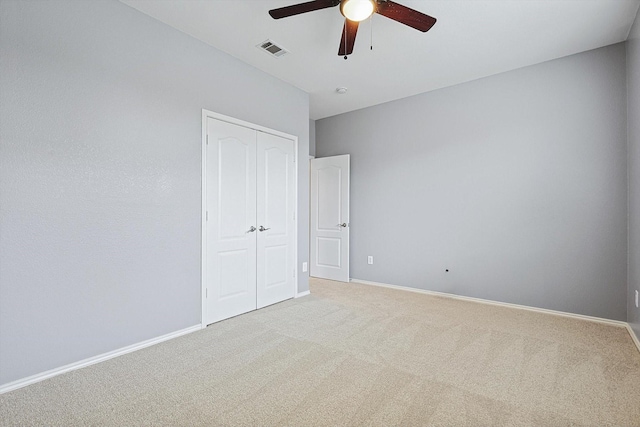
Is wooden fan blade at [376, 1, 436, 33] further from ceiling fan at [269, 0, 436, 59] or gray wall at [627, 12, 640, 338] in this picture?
gray wall at [627, 12, 640, 338]

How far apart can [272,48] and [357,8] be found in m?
1.35

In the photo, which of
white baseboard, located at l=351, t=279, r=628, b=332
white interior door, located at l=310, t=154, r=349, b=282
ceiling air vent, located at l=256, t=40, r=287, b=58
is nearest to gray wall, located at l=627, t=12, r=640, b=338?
white baseboard, located at l=351, t=279, r=628, b=332

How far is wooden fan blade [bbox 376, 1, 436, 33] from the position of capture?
6.67 feet

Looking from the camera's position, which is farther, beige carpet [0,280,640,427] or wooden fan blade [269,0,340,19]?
wooden fan blade [269,0,340,19]

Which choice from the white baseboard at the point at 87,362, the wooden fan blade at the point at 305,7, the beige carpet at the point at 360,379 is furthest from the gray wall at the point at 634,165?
the white baseboard at the point at 87,362

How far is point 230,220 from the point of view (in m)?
3.29

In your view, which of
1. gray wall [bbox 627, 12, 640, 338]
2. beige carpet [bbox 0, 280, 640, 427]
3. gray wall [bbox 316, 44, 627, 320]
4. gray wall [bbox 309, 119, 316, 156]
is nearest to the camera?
beige carpet [bbox 0, 280, 640, 427]

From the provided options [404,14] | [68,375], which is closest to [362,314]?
[68,375]

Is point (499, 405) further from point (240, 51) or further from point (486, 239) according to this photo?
point (240, 51)

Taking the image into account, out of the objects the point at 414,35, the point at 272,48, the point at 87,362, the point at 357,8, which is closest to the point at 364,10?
the point at 357,8

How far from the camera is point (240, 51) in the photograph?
3.20 meters

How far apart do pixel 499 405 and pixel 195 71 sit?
138 inches

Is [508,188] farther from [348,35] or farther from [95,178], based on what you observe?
[95,178]

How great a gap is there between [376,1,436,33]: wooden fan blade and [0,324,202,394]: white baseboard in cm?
304
